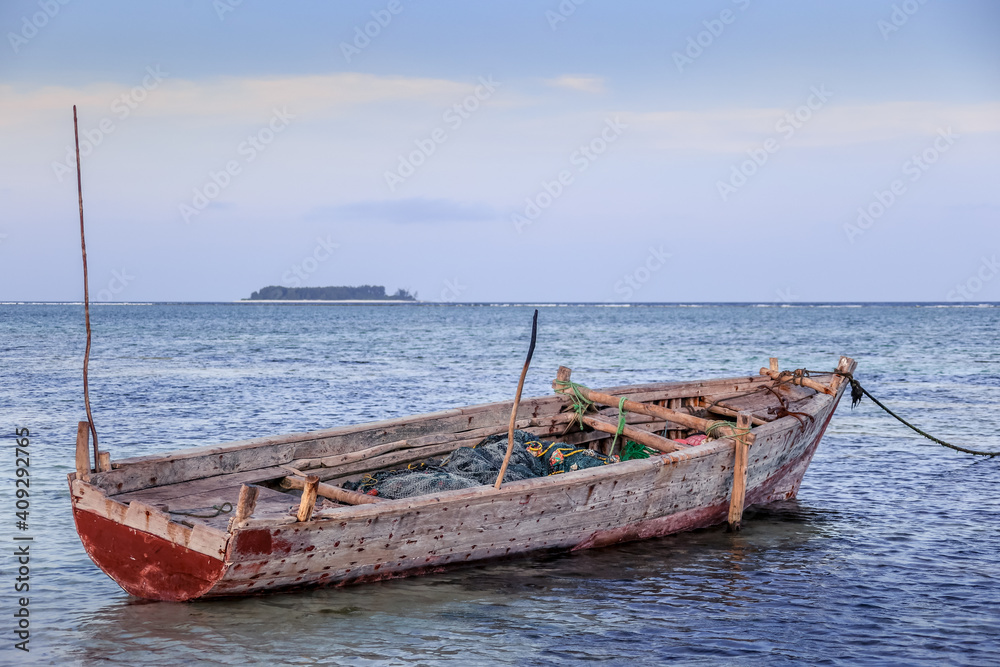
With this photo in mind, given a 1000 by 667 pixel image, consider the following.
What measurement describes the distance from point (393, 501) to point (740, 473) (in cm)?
419

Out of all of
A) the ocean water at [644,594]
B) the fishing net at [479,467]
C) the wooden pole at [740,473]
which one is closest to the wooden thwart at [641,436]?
the fishing net at [479,467]

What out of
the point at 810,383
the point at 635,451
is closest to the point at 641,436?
the point at 635,451

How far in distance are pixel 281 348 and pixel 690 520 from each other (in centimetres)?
3777

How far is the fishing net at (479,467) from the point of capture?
7.30 metres

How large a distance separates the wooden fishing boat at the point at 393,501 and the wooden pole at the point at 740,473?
15 mm

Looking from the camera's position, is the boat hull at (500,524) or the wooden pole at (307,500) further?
the boat hull at (500,524)

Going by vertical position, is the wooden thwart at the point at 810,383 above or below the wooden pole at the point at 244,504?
above

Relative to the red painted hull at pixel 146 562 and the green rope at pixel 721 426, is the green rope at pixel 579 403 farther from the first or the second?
the red painted hull at pixel 146 562

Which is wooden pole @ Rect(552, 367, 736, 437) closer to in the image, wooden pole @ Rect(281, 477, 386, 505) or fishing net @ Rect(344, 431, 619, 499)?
fishing net @ Rect(344, 431, 619, 499)

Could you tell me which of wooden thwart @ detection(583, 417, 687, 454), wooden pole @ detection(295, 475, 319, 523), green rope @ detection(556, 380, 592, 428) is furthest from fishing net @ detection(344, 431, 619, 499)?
wooden pole @ detection(295, 475, 319, 523)

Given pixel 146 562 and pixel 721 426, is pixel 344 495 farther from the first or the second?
pixel 721 426

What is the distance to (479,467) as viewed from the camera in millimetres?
7949

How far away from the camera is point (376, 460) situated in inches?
332

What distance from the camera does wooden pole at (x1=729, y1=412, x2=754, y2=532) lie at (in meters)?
8.76
